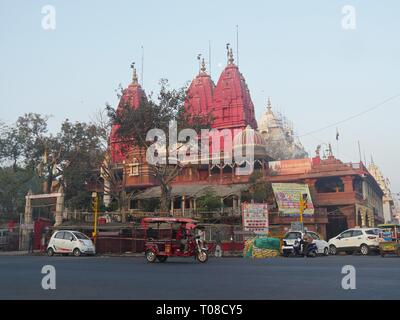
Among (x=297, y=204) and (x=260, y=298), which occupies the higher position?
(x=297, y=204)

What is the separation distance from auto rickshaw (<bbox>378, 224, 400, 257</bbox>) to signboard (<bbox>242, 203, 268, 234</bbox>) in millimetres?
7459

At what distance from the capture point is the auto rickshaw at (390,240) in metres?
23.2

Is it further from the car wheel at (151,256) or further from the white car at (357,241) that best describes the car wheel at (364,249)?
the car wheel at (151,256)

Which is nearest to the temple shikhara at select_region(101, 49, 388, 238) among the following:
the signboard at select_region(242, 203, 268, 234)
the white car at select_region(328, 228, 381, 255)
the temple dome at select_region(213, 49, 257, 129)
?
the temple dome at select_region(213, 49, 257, 129)

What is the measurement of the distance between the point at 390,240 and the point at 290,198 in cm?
1306

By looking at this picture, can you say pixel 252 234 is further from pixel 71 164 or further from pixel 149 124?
pixel 71 164

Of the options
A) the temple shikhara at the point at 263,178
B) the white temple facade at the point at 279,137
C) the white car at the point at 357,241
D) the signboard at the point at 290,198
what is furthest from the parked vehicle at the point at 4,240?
the white temple facade at the point at 279,137

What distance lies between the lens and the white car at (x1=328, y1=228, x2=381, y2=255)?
1008 inches

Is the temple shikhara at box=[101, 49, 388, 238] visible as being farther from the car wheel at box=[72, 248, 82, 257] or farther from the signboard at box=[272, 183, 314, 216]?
the car wheel at box=[72, 248, 82, 257]

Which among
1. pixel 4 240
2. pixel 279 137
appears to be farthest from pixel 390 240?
pixel 279 137

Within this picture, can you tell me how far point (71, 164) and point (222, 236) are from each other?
1929cm

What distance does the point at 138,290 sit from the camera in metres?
8.59
